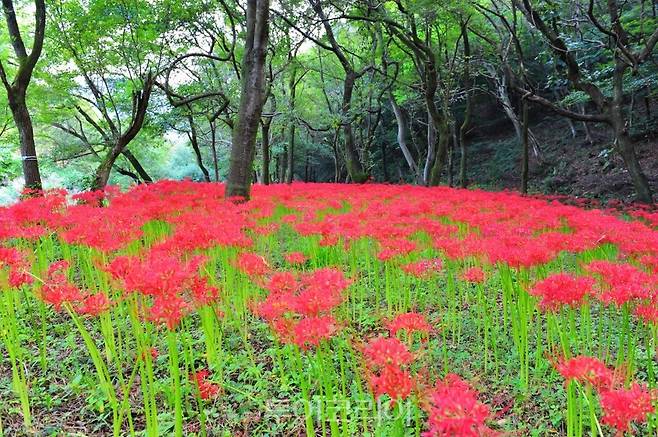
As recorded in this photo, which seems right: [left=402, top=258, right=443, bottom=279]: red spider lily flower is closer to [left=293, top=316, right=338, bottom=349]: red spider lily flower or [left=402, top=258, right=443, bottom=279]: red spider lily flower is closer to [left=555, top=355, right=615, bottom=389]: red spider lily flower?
[left=293, top=316, right=338, bottom=349]: red spider lily flower

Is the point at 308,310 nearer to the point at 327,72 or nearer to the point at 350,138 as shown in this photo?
the point at 350,138

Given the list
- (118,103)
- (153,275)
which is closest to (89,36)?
(118,103)

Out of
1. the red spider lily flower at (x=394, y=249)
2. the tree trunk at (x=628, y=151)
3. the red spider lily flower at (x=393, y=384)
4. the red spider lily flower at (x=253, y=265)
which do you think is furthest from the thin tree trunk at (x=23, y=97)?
the tree trunk at (x=628, y=151)

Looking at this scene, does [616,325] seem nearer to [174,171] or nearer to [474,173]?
[474,173]

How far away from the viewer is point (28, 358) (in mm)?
3043

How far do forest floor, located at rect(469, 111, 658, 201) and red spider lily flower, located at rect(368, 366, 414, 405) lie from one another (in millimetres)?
14287

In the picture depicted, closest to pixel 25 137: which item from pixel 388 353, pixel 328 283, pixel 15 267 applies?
pixel 15 267

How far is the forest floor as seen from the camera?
16703mm

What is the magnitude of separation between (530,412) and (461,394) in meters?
1.54

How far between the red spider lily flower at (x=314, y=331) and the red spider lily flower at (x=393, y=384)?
1.14ft

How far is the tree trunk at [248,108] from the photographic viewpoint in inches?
319

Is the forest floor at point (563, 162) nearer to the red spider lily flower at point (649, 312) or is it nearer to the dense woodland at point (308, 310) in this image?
the dense woodland at point (308, 310)

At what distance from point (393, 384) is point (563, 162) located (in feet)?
76.7

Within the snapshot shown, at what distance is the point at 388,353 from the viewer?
149 cm
